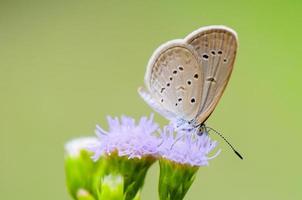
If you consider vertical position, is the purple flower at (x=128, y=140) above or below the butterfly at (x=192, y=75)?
below

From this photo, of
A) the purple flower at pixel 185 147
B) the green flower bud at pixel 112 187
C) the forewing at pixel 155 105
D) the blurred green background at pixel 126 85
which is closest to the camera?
the green flower bud at pixel 112 187

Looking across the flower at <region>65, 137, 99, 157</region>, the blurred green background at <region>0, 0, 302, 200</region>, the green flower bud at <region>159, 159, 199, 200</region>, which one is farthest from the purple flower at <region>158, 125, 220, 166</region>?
the blurred green background at <region>0, 0, 302, 200</region>

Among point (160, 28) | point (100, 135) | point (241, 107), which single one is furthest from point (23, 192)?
point (100, 135)

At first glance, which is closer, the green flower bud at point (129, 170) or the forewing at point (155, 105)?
the green flower bud at point (129, 170)

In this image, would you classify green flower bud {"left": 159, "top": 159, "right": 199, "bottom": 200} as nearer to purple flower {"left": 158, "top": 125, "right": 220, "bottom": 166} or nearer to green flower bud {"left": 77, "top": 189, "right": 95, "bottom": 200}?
purple flower {"left": 158, "top": 125, "right": 220, "bottom": 166}

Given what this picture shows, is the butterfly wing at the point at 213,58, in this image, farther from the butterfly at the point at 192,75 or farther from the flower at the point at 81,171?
the flower at the point at 81,171

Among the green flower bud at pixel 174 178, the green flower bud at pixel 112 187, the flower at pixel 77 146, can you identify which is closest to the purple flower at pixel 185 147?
the green flower bud at pixel 174 178
